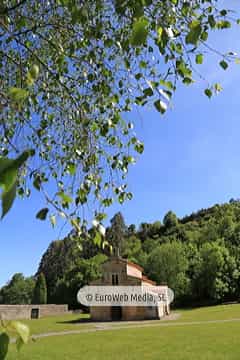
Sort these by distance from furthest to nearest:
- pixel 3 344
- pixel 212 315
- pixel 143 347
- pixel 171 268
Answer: pixel 171 268 < pixel 212 315 < pixel 143 347 < pixel 3 344

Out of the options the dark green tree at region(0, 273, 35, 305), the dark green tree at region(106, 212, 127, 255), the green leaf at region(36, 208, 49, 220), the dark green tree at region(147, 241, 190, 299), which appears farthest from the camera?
the dark green tree at region(106, 212, 127, 255)

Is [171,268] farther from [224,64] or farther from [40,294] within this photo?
[224,64]

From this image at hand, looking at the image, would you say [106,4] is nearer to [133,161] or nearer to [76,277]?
[133,161]

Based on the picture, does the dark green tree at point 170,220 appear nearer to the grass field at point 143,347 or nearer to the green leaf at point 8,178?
the grass field at point 143,347

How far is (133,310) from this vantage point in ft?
114

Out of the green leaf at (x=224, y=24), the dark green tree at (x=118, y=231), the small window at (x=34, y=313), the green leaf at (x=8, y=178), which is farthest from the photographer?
the dark green tree at (x=118, y=231)

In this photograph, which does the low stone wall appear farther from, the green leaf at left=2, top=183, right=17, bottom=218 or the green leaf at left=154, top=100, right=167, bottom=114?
the green leaf at left=2, top=183, right=17, bottom=218

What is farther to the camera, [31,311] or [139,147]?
[31,311]

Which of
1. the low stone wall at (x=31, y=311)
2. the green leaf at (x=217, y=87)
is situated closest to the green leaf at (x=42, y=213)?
the green leaf at (x=217, y=87)

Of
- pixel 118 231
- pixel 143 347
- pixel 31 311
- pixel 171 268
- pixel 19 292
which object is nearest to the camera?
pixel 143 347


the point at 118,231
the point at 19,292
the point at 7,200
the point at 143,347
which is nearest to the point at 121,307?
the point at 143,347

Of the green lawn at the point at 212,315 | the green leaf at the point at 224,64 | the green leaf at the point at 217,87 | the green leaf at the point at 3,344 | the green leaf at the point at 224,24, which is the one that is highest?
the green leaf at the point at 224,24

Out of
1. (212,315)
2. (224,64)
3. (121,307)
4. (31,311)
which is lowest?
(212,315)

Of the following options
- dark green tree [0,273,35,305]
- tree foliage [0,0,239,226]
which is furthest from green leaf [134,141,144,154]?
dark green tree [0,273,35,305]
